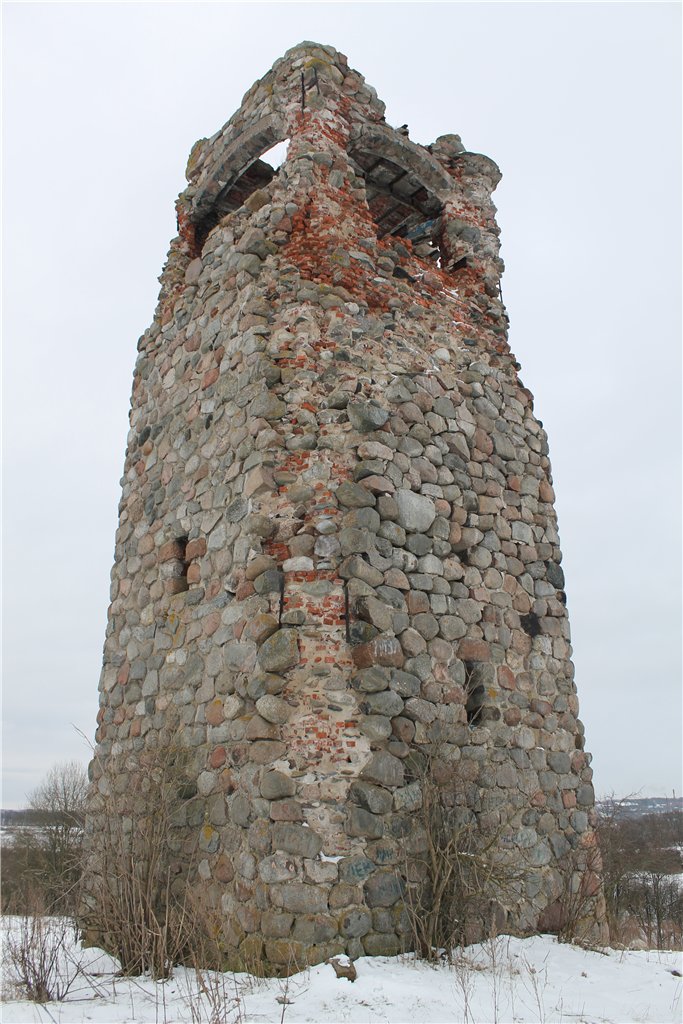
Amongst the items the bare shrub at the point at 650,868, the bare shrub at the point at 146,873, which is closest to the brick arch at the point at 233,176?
the bare shrub at the point at 146,873

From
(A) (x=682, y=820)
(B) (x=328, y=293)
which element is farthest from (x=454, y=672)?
(A) (x=682, y=820)

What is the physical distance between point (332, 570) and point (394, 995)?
224 centimetres

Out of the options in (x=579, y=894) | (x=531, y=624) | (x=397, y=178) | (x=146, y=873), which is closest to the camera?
(x=146, y=873)

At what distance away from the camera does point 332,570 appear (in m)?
4.73

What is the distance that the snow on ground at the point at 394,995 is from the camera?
11.2 ft

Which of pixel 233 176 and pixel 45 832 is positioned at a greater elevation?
pixel 233 176

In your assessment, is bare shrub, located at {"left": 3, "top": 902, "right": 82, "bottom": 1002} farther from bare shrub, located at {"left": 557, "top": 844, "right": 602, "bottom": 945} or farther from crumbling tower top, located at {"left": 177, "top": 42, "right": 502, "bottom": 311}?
crumbling tower top, located at {"left": 177, "top": 42, "right": 502, "bottom": 311}

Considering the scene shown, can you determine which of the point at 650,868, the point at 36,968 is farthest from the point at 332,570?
the point at 650,868

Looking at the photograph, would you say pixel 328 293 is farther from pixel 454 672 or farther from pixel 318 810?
pixel 318 810

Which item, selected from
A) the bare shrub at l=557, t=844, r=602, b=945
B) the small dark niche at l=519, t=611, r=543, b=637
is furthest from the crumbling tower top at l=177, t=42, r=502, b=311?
the bare shrub at l=557, t=844, r=602, b=945

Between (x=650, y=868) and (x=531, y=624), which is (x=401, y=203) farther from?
(x=650, y=868)

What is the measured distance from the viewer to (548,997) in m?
3.81

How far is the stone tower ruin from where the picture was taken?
14.1ft

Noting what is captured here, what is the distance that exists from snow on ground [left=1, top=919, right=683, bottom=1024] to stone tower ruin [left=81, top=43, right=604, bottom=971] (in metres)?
0.24
